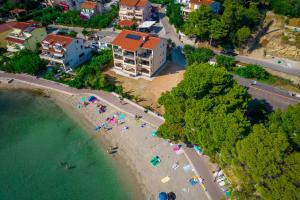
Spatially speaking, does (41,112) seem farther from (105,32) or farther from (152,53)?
(105,32)

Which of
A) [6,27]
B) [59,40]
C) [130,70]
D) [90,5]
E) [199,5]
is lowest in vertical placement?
[130,70]

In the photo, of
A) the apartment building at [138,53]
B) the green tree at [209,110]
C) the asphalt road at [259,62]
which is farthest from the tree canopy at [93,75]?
the asphalt road at [259,62]

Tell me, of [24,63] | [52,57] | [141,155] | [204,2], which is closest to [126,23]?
[204,2]

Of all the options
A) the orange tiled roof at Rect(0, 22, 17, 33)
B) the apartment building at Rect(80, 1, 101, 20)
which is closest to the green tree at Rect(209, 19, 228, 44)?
the apartment building at Rect(80, 1, 101, 20)

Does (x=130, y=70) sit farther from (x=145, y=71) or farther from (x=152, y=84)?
(x=152, y=84)

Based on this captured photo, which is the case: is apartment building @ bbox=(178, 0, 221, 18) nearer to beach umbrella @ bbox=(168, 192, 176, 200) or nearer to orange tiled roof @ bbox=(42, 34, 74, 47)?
orange tiled roof @ bbox=(42, 34, 74, 47)

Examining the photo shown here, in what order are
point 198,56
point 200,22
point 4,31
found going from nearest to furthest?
Answer: 1. point 198,56
2. point 200,22
3. point 4,31

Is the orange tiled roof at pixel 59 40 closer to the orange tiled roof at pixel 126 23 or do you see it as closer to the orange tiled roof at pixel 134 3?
the orange tiled roof at pixel 126 23
